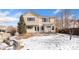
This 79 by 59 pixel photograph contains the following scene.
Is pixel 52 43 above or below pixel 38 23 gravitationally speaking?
below

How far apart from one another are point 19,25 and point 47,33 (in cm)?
33

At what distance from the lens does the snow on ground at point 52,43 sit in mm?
2057

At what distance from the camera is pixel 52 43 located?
2.06 metres

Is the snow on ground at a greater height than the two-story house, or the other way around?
the two-story house

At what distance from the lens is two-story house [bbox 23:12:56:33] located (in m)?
2.07

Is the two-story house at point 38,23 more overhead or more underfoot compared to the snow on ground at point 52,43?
more overhead

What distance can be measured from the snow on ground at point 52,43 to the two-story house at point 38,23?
0.09 m

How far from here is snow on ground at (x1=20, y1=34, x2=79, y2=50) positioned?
2.06 m

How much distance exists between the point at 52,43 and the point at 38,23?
0.91 feet

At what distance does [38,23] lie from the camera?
6.82 ft

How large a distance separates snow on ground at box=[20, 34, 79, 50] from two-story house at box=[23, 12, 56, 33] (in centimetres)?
9

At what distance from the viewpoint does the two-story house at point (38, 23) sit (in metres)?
2.07
